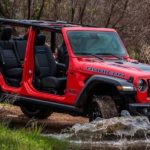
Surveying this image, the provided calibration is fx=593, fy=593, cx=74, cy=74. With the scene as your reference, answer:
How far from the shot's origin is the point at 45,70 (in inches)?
Answer: 412

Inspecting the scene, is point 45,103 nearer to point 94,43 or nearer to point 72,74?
point 72,74

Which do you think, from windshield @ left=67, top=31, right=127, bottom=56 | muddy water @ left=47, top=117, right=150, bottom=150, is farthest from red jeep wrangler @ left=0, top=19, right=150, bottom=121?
muddy water @ left=47, top=117, right=150, bottom=150

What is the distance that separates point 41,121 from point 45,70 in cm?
122

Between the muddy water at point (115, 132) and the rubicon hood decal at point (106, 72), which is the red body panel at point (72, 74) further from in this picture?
the muddy water at point (115, 132)

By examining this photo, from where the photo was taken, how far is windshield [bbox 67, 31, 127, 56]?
10.1m

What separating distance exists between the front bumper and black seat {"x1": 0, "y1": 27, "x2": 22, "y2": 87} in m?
2.82

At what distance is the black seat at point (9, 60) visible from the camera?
11078mm

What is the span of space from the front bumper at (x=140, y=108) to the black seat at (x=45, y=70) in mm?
1588

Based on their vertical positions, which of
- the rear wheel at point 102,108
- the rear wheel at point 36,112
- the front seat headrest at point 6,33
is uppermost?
the front seat headrest at point 6,33

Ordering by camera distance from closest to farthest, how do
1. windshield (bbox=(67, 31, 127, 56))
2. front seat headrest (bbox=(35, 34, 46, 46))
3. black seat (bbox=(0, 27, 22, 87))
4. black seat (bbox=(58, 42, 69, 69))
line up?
windshield (bbox=(67, 31, 127, 56)) → black seat (bbox=(58, 42, 69, 69)) → front seat headrest (bbox=(35, 34, 46, 46)) → black seat (bbox=(0, 27, 22, 87))

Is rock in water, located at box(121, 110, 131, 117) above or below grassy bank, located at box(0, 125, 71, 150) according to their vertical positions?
below

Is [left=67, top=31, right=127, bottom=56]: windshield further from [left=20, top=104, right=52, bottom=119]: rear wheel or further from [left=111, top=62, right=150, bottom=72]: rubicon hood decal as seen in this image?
[left=20, top=104, right=52, bottom=119]: rear wheel

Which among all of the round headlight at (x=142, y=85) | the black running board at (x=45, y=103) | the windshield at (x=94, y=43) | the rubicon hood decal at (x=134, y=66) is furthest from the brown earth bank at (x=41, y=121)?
the round headlight at (x=142, y=85)

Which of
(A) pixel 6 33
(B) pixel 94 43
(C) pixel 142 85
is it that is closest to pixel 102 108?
(C) pixel 142 85
